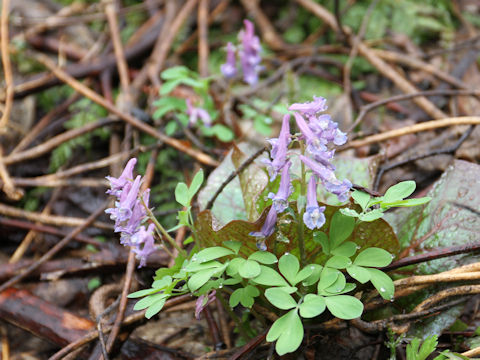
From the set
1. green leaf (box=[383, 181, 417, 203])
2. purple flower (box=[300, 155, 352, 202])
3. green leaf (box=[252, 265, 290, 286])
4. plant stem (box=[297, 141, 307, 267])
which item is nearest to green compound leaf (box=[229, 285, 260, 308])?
green leaf (box=[252, 265, 290, 286])

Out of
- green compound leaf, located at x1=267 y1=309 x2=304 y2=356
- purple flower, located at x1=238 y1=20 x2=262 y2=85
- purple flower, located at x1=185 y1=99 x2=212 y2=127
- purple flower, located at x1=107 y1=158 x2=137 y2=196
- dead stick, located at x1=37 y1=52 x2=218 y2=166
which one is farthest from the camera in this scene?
purple flower, located at x1=238 y1=20 x2=262 y2=85

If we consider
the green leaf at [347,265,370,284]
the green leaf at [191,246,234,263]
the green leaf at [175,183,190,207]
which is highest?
the green leaf at [175,183,190,207]

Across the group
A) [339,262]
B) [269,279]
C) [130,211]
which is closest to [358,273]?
[339,262]

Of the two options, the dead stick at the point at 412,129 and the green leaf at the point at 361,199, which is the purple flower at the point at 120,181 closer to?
the green leaf at the point at 361,199

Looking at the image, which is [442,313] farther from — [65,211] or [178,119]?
[65,211]

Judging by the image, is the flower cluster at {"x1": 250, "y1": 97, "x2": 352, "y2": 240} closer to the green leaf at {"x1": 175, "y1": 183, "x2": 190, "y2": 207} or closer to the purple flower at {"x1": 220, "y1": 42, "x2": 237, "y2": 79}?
the green leaf at {"x1": 175, "y1": 183, "x2": 190, "y2": 207}

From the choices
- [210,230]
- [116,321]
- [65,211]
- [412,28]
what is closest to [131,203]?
[210,230]
